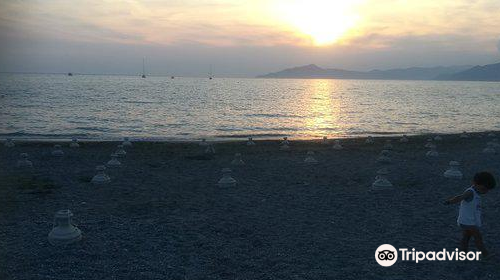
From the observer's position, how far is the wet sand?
23.6 ft

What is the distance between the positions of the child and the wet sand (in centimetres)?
41

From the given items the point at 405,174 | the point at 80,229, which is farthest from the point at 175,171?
the point at 405,174

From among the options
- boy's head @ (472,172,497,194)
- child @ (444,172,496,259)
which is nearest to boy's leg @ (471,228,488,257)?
child @ (444,172,496,259)

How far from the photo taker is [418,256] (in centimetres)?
775

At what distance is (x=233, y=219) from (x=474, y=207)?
494cm

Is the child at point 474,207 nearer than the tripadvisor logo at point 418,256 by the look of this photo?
Yes

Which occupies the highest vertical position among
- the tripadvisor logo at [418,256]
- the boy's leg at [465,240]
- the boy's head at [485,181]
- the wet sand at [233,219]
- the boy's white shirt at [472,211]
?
the boy's head at [485,181]

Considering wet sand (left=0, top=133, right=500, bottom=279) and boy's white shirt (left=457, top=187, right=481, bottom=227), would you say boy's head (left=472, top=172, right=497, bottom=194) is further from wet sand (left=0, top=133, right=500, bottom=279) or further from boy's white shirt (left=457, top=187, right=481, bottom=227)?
wet sand (left=0, top=133, right=500, bottom=279)

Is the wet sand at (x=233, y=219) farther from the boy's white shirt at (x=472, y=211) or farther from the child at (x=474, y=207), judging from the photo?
the boy's white shirt at (x=472, y=211)

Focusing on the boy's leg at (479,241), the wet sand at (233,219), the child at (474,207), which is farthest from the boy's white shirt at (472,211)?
the wet sand at (233,219)

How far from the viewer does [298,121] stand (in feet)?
158

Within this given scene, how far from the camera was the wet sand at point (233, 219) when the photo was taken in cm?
720

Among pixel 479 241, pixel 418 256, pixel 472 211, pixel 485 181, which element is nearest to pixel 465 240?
pixel 479 241

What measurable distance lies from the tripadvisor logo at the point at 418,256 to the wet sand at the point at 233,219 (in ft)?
0.54
